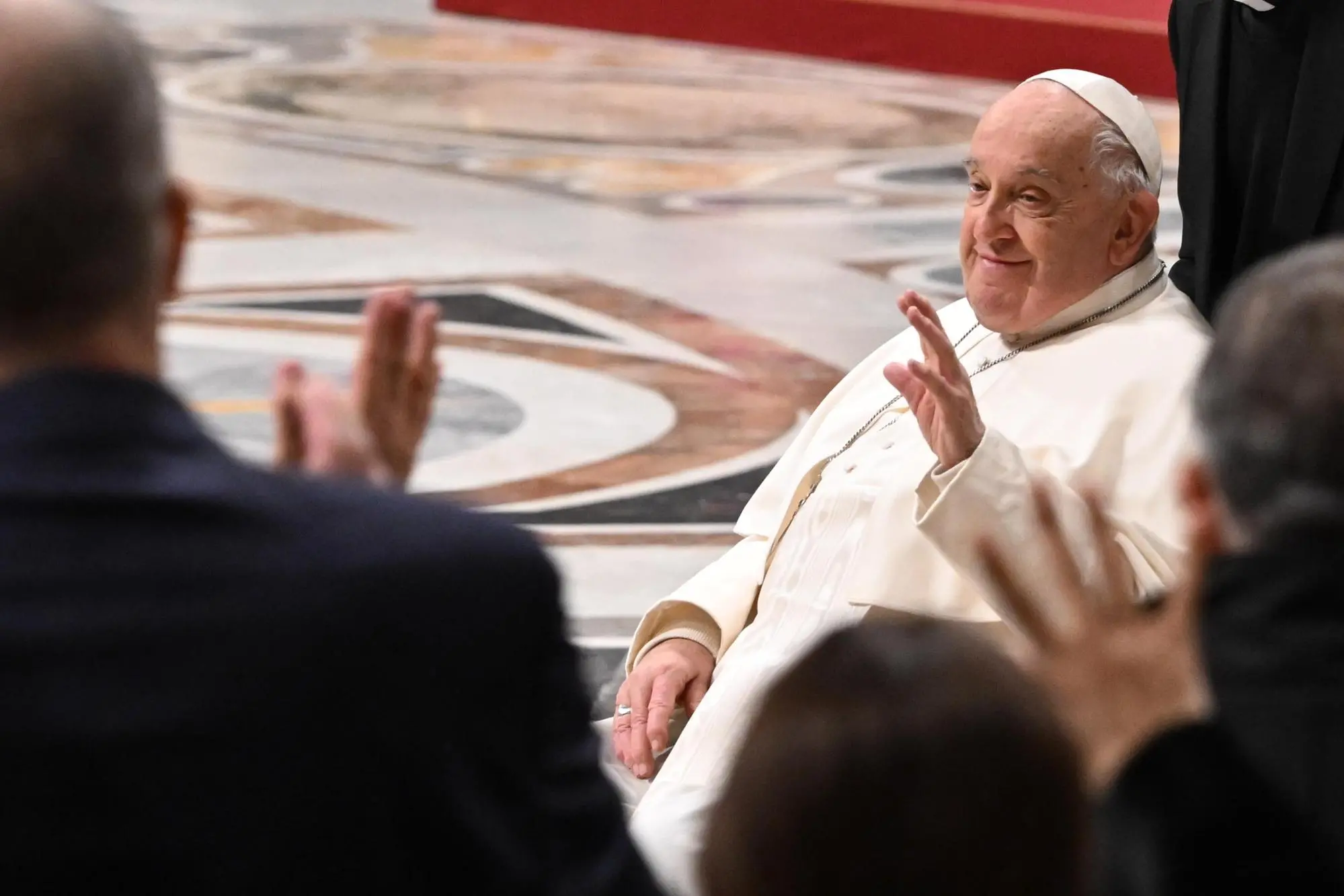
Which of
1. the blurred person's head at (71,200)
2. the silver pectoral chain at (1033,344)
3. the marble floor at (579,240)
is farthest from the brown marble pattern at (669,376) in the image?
the blurred person's head at (71,200)

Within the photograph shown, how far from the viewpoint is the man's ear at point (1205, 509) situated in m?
1.68

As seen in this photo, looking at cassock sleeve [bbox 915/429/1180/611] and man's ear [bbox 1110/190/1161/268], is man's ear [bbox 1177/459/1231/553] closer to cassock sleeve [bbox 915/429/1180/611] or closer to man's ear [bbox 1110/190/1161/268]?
cassock sleeve [bbox 915/429/1180/611]

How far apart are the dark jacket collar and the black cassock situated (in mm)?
2509

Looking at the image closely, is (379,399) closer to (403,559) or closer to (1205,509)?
(403,559)

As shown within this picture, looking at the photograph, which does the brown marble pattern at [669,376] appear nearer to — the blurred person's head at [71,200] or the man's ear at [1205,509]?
the man's ear at [1205,509]

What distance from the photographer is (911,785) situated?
1.33 m

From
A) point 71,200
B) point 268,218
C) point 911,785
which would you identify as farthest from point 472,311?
point 911,785

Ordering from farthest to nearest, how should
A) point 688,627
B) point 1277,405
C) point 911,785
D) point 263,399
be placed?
point 263,399 < point 688,627 < point 1277,405 < point 911,785

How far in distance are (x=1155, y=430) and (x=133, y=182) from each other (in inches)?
78.2

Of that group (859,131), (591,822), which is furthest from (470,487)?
(859,131)

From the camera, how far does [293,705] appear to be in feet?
4.72

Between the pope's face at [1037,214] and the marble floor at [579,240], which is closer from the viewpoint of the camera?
the pope's face at [1037,214]

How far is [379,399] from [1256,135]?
217 centimetres

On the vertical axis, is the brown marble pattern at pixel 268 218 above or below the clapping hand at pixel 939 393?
below
